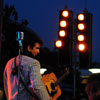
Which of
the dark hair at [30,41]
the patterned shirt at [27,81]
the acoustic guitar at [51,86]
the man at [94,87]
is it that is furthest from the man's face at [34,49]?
the acoustic guitar at [51,86]

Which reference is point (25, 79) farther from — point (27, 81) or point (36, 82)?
point (36, 82)

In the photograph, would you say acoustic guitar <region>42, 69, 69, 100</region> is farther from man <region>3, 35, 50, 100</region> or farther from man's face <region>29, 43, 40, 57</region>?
man <region>3, 35, 50, 100</region>

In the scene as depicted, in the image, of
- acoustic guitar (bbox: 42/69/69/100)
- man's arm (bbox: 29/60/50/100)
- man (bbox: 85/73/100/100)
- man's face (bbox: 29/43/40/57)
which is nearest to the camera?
man (bbox: 85/73/100/100)

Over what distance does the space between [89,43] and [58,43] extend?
1.00m

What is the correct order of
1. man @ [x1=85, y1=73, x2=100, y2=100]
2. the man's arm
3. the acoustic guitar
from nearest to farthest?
man @ [x1=85, y1=73, x2=100, y2=100], the man's arm, the acoustic guitar

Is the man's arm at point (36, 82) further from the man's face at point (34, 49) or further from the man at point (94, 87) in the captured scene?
the man at point (94, 87)

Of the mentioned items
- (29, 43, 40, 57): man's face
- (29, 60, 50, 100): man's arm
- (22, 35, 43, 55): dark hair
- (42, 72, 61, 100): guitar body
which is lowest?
(42, 72, 61, 100): guitar body

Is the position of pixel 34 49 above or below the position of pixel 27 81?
above

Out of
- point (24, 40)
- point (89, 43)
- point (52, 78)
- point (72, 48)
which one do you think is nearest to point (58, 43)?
point (72, 48)

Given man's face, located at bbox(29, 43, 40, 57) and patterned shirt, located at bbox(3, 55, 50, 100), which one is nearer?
patterned shirt, located at bbox(3, 55, 50, 100)

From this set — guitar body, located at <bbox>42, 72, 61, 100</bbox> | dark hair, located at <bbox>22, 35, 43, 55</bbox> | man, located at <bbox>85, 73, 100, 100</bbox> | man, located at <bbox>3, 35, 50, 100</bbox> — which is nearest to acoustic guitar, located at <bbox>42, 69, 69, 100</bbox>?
guitar body, located at <bbox>42, 72, 61, 100</bbox>

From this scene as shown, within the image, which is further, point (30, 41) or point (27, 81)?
point (30, 41)

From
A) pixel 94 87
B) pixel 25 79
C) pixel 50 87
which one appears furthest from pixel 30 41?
pixel 50 87

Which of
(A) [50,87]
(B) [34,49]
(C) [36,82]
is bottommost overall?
(A) [50,87]
